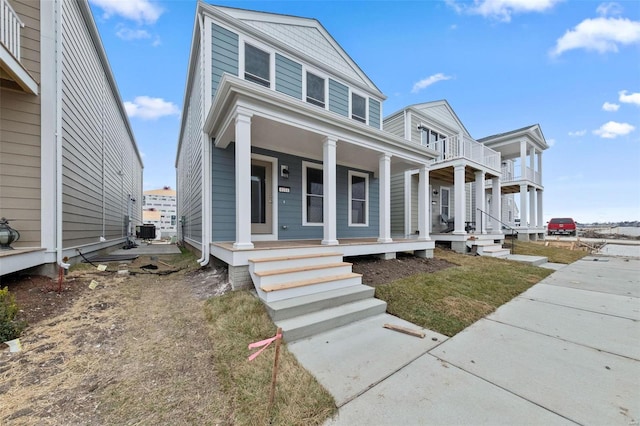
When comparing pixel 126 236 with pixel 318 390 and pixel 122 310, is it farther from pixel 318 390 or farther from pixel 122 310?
pixel 318 390

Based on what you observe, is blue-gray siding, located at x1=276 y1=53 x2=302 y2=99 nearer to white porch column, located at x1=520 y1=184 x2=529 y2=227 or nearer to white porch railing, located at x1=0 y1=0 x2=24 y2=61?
white porch railing, located at x1=0 y1=0 x2=24 y2=61

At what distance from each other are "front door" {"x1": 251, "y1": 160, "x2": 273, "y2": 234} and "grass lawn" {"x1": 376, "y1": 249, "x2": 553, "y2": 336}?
10.5 feet

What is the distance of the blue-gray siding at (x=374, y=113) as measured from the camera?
880 cm

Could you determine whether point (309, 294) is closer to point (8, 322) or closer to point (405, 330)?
point (405, 330)

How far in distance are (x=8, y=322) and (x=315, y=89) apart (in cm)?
744

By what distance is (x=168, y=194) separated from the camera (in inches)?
1709

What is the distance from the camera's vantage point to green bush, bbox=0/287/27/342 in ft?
8.16

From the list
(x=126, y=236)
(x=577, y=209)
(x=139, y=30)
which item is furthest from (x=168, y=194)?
(x=577, y=209)

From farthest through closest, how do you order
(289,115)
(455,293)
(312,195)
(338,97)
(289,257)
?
(338,97), (312,195), (289,115), (455,293), (289,257)

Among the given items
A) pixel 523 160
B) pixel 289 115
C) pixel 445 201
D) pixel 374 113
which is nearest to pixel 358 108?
pixel 374 113

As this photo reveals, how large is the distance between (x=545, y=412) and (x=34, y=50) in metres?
7.81

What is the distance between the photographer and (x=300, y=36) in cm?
724

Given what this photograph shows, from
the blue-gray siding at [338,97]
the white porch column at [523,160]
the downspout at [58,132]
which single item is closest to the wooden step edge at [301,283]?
the downspout at [58,132]

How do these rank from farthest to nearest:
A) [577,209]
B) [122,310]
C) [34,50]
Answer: [577,209] < [34,50] < [122,310]
